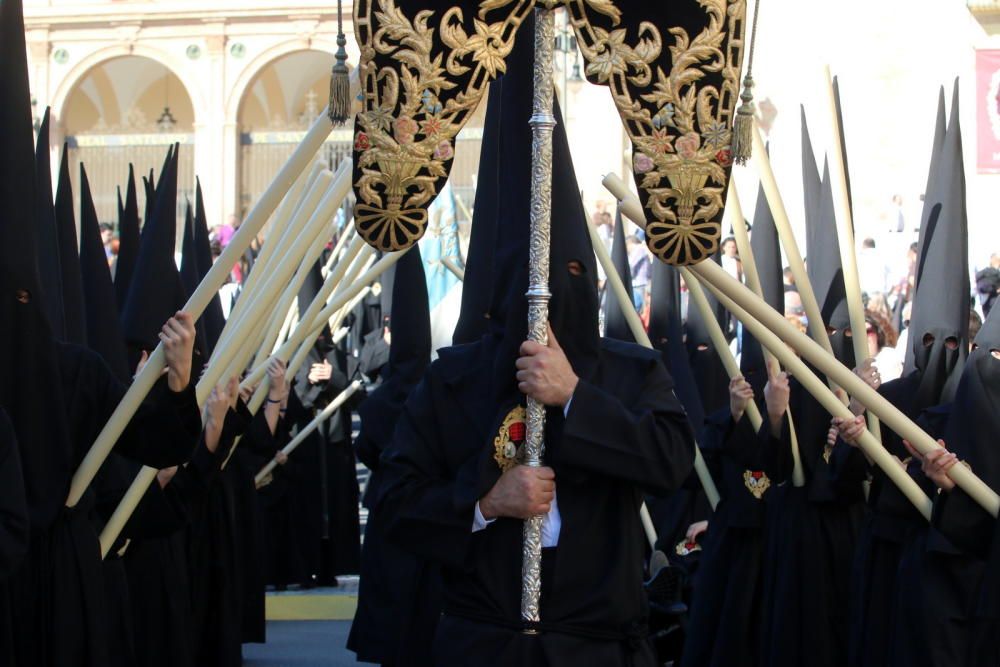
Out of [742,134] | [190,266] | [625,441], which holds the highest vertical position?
[742,134]

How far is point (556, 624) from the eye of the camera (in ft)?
12.9

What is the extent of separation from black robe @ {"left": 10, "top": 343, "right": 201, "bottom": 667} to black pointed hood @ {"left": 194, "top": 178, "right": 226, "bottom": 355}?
2.91m

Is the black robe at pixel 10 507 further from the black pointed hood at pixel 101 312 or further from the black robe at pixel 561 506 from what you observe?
the black pointed hood at pixel 101 312

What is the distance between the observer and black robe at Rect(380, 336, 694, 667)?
3920 mm

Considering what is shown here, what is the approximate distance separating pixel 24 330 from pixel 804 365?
241cm

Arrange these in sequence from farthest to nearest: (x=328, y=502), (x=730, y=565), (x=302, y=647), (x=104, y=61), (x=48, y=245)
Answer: (x=104, y=61)
(x=328, y=502)
(x=302, y=647)
(x=730, y=565)
(x=48, y=245)

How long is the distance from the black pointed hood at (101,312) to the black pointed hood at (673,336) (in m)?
2.99

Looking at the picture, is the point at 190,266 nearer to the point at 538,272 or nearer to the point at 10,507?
the point at 10,507

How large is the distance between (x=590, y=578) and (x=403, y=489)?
0.57 metres

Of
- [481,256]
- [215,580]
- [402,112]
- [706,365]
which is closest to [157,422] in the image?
[481,256]

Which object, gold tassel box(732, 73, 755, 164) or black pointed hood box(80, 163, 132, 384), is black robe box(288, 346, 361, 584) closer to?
black pointed hood box(80, 163, 132, 384)

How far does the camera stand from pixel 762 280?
24.4 ft

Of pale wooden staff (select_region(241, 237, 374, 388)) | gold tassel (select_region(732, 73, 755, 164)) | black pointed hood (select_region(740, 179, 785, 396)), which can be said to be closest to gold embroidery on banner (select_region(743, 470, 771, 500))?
black pointed hood (select_region(740, 179, 785, 396))

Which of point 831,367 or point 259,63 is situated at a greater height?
point 259,63
